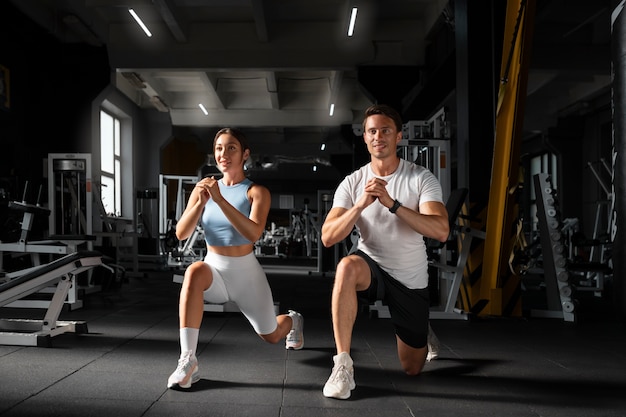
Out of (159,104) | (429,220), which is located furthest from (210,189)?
(159,104)

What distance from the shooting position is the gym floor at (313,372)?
80.0 inches

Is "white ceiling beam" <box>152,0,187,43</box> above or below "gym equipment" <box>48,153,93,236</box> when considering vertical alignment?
above

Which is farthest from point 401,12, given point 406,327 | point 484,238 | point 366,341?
point 406,327

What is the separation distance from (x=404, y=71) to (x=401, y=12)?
891mm

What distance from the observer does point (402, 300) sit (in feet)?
7.79

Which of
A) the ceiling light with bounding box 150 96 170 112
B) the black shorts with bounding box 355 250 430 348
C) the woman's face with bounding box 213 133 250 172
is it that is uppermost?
the ceiling light with bounding box 150 96 170 112

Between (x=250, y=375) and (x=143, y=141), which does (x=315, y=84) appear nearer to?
(x=143, y=141)

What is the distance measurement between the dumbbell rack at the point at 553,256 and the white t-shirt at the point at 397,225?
2525mm

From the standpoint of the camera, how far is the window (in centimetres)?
1102

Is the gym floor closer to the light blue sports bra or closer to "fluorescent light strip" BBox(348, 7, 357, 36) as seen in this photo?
the light blue sports bra

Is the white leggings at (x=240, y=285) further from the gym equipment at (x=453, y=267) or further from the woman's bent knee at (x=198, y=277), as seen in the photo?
the gym equipment at (x=453, y=267)

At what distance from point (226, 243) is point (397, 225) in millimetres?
696

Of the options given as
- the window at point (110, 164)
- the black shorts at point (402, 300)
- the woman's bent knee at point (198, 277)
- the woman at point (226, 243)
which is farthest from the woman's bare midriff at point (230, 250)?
the window at point (110, 164)

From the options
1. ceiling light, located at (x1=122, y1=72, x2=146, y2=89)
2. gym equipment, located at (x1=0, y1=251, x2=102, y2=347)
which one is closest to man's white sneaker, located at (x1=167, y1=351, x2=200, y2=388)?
gym equipment, located at (x1=0, y1=251, x2=102, y2=347)
